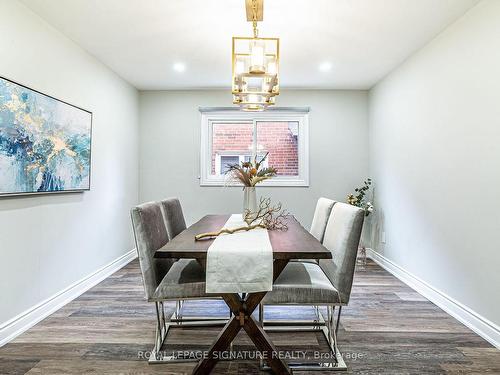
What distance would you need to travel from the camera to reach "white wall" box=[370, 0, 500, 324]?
2.15 metres

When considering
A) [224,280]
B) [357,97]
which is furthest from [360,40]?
[224,280]

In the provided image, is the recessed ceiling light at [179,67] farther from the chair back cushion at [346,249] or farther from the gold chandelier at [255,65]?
the chair back cushion at [346,249]

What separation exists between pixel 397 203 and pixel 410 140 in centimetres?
75

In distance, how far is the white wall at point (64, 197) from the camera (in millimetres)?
2168

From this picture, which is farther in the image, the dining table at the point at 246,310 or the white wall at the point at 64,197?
the white wall at the point at 64,197

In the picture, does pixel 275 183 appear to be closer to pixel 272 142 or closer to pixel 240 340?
pixel 272 142

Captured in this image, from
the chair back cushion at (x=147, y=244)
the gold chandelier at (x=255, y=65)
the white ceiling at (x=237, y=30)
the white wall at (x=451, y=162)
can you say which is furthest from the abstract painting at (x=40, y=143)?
the white wall at (x=451, y=162)

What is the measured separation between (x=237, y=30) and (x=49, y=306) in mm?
2796

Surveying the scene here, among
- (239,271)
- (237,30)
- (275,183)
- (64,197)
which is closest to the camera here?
(239,271)

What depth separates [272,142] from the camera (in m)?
4.46

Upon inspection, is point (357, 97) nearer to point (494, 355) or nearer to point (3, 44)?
point (494, 355)

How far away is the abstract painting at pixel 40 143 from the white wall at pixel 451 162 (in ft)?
10.8

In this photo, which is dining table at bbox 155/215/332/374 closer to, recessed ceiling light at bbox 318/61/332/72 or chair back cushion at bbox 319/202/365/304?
chair back cushion at bbox 319/202/365/304

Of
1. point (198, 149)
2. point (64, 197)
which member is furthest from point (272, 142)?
point (64, 197)
